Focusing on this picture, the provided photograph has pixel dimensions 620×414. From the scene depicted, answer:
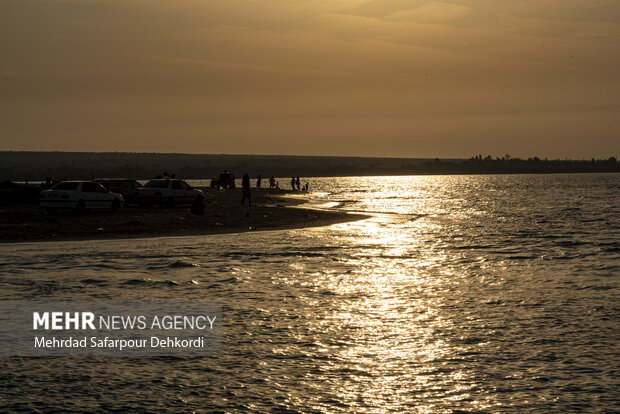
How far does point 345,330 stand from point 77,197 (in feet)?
101

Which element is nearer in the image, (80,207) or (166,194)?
(80,207)

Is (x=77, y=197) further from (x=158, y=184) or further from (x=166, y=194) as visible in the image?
(x=158, y=184)

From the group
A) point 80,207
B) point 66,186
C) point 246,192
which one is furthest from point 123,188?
point 246,192

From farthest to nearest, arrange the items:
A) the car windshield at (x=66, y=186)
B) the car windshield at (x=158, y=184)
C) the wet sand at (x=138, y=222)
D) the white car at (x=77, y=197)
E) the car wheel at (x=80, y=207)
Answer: the car windshield at (x=158, y=184)
the car windshield at (x=66, y=186)
the car wheel at (x=80, y=207)
the white car at (x=77, y=197)
the wet sand at (x=138, y=222)

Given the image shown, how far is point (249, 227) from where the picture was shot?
124 feet

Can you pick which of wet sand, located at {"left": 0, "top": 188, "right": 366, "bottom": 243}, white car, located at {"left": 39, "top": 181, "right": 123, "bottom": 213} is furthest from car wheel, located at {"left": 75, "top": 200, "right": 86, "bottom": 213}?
wet sand, located at {"left": 0, "top": 188, "right": 366, "bottom": 243}

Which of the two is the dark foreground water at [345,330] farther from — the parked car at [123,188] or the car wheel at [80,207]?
the parked car at [123,188]

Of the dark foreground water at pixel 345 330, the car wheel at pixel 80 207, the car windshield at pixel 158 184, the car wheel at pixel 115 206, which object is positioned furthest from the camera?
the car windshield at pixel 158 184

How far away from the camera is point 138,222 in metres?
36.7

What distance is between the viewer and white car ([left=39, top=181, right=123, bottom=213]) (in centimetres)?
4050

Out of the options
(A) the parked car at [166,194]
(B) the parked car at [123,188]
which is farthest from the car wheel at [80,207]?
(B) the parked car at [123,188]

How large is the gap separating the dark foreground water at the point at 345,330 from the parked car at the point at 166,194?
18.3 metres

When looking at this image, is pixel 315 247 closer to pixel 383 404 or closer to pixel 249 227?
pixel 249 227

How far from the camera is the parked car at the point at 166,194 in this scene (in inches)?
1816
